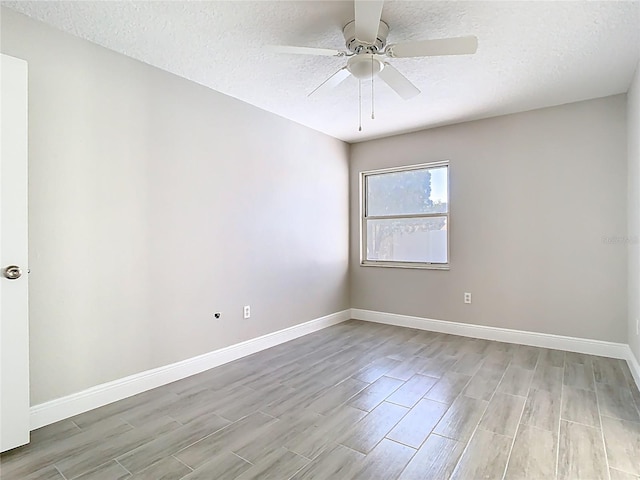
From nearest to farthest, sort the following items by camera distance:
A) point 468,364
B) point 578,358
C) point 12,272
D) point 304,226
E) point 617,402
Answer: point 12,272, point 617,402, point 468,364, point 578,358, point 304,226

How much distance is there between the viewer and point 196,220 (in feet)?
10.1

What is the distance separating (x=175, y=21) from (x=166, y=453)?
2.49 m

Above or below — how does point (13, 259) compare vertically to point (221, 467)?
above

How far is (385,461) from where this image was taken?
71.9 inches

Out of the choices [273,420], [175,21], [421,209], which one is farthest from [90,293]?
[421,209]

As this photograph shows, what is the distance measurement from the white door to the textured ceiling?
0.61 m

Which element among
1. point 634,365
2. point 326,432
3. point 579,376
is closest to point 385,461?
point 326,432

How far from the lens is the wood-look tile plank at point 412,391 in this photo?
2498 mm

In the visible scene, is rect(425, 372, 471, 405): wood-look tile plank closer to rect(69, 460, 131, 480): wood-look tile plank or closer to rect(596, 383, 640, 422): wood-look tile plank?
rect(596, 383, 640, 422): wood-look tile plank

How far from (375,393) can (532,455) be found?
1034 millimetres

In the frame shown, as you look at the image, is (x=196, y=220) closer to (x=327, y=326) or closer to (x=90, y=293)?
(x=90, y=293)

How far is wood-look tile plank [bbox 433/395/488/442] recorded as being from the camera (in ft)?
6.84

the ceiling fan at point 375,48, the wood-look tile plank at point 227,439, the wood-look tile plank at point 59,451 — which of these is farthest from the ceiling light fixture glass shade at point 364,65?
the wood-look tile plank at point 59,451

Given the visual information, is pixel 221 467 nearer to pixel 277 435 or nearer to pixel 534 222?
pixel 277 435
